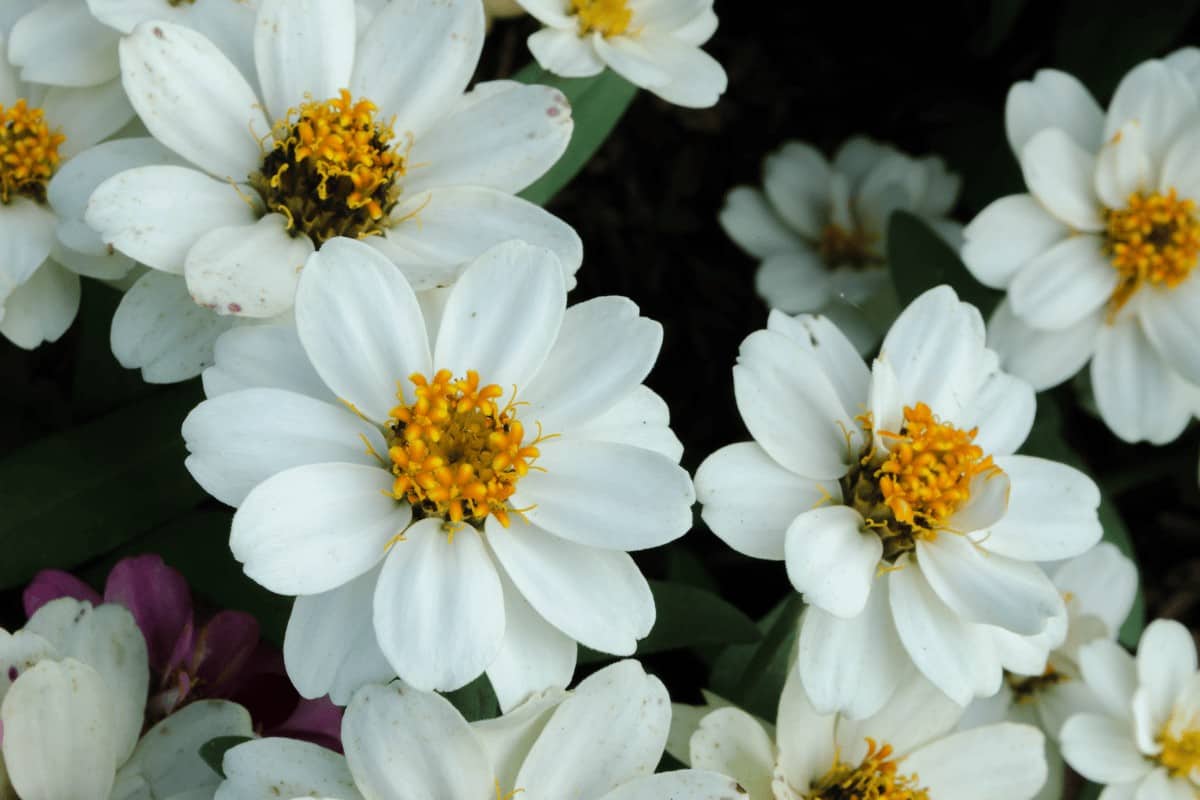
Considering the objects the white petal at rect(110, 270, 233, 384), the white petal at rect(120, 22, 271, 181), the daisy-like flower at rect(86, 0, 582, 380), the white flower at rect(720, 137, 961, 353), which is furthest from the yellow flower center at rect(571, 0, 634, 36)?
the white flower at rect(720, 137, 961, 353)

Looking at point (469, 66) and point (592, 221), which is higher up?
point (469, 66)

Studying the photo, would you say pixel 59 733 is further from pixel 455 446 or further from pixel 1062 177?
pixel 1062 177

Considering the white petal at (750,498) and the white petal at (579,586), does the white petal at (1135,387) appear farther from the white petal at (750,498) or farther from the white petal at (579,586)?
the white petal at (579,586)

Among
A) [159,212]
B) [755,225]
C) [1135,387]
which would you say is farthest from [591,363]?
[755,225]

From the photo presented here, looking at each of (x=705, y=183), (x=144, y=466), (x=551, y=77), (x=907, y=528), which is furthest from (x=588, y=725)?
(x=705, y=183)

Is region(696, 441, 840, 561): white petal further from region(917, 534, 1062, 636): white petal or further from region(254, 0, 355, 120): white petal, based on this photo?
region(254, 0, 355, 120): white petal

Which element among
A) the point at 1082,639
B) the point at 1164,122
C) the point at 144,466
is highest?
the point at 1164,122

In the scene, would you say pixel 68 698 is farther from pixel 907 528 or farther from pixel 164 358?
pixel 907 528
